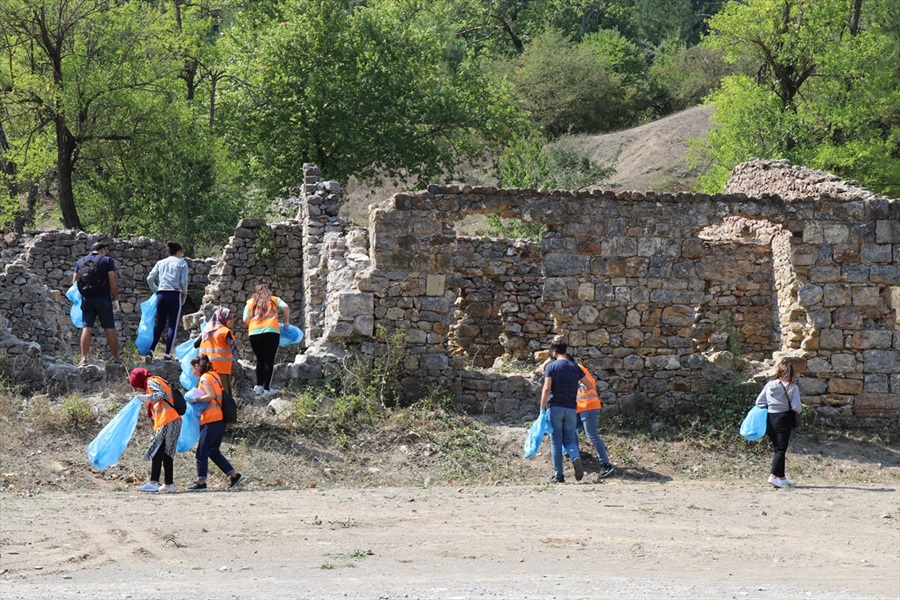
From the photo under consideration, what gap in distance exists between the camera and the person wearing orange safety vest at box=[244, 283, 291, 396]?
45.8 ft

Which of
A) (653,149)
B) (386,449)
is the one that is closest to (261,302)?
(386,449)

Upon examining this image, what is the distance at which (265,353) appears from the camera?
1402cm

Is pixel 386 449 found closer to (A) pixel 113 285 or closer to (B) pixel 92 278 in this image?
(A) pixel 113 285

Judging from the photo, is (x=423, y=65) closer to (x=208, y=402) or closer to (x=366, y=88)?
(x=366, y=88)

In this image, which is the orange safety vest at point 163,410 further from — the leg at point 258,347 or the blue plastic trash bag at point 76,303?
the blue plastic trash bag at point 76,303

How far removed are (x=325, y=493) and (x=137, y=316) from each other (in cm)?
1067

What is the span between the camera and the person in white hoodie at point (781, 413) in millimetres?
12695

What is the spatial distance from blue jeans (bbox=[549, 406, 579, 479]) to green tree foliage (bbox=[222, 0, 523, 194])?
49.6ft

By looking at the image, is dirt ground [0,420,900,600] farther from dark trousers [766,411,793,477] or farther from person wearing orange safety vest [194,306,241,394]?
person wearing orange safety vest [194,306,241,394]

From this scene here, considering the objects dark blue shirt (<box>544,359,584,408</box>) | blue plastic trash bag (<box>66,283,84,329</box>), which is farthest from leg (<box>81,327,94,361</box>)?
dark blue shirt (<box>544,359,584,408</box>)

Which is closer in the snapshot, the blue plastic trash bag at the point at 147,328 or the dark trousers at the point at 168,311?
the dark trousers at the point at 168,311

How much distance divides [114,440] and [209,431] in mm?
925

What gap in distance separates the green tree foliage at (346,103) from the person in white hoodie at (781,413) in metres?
15.6

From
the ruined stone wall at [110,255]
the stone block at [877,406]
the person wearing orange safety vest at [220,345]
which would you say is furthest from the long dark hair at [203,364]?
the ruined stone wall at [110,255]
